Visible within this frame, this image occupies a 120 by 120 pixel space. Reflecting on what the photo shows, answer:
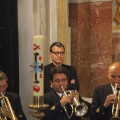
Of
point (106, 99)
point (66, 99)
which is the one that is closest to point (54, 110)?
point (66, 99)

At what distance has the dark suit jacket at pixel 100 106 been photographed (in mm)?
3402

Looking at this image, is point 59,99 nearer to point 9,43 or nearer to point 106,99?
point 106,99

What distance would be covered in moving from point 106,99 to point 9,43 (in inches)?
85.9

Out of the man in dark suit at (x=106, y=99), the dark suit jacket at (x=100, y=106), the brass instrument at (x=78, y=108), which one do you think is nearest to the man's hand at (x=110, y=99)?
the man in dark suit at (x=106, y=99)

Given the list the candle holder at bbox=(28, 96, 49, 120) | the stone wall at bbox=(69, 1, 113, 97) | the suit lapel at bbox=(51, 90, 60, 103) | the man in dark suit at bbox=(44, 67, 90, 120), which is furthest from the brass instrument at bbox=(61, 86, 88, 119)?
the stone wall at bbox=(69, 1, 113, 97)

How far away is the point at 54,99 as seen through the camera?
3.37 m

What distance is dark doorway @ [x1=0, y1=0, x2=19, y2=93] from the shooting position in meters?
5.05

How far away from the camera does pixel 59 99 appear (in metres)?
3.36

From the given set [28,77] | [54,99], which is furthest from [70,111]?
[28,77]

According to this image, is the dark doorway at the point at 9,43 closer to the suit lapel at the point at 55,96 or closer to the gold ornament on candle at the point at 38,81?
the suit lapel at the point at 55,96

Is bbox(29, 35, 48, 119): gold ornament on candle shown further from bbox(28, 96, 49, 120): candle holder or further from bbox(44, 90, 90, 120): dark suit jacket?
bbox(44, 90, 90, 120): dark suit jacket

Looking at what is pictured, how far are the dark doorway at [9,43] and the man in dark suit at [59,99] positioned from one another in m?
1.82

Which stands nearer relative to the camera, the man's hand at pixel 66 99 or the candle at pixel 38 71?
the candle at pixel 38 71

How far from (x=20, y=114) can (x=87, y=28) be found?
263 cm
